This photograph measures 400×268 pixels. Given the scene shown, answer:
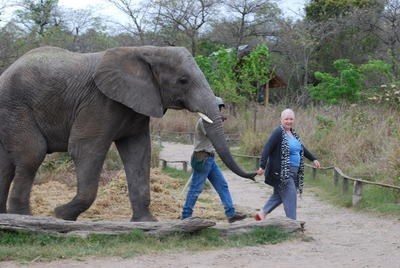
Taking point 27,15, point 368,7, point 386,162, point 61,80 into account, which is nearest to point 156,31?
point 27,15

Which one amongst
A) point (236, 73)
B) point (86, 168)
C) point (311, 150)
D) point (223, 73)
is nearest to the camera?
point (86, 168)

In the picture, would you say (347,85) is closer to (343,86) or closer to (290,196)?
(343,86)

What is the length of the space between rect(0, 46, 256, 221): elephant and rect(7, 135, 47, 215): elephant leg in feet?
0.04

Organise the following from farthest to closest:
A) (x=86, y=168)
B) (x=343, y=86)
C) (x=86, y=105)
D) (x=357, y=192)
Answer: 1. (x=343, y=86)
2. (x=357, y=192)
3. (x=86, y=105)
4. (x=86, y=168)

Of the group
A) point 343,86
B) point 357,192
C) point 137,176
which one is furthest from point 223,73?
point 137,176

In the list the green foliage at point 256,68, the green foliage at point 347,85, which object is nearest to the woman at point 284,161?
the green foliage at point 347,85

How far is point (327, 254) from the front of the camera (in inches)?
271

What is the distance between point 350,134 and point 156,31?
3065cm

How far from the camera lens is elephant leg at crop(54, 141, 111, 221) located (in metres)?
7.61

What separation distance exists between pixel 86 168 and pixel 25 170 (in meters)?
0.85

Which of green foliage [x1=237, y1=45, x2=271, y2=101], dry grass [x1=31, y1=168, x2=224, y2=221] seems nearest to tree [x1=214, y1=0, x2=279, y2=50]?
green foliage [x1=237, y1=45, x2=271, y2=101]

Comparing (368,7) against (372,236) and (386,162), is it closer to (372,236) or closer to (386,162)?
(386,162)

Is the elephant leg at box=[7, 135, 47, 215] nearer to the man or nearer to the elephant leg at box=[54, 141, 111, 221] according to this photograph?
the elephant leg at box=[54, 141, 111, 221]

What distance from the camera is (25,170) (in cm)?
791
